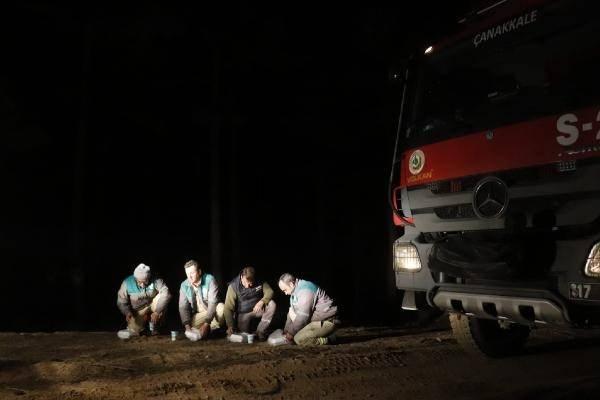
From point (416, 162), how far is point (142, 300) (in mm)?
5109

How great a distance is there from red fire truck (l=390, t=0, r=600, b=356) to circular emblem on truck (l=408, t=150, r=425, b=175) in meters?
0.01

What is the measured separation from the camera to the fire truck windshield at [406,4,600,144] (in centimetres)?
397

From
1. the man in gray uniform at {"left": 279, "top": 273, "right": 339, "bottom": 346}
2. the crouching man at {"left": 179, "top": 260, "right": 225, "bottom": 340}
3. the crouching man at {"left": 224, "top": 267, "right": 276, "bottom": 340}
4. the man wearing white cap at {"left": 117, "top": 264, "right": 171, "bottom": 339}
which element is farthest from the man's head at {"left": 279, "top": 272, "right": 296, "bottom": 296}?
the man wearing white cap at {"left": 117, "top": 264, "right": 171, "bottom": 339}

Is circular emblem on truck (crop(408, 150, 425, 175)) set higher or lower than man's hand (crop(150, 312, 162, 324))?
higher

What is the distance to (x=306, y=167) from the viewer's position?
66.7ft

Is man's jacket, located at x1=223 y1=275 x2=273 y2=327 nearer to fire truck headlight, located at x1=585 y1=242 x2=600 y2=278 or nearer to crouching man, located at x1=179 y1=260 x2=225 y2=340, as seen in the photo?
crouching man, located at x1=179 y1=260 x2=225 y2=340

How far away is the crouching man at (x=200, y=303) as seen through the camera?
26.4 feet

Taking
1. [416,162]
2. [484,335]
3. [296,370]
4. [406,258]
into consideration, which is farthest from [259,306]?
[416,162]

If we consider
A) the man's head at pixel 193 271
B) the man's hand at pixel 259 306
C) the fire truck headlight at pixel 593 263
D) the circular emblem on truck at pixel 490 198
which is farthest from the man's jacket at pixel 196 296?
the fire truck headlight at pixel 593 263

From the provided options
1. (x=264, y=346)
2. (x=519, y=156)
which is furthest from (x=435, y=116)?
(x=264, y=346)

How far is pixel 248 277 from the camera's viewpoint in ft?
25.7

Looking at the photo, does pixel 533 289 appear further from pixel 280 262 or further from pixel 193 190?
pixel 280 262

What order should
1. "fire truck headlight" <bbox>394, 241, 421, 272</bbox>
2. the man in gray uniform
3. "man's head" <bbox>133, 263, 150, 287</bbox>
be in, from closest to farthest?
"fire truck headlight" <bbox>394, 241, 421, 272</bbox>
the man in gray uniform
"man's head" <bbox>133, 263, 150, 287</bbox>

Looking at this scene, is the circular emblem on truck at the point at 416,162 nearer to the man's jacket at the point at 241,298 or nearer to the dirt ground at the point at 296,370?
the dirt ground at the point at 296,370
